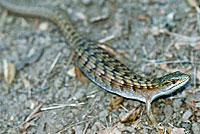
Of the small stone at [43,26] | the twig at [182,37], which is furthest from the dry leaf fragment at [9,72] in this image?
the twig at [182,37]

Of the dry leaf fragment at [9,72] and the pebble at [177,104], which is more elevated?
the dry leaf fragment at [9,72]

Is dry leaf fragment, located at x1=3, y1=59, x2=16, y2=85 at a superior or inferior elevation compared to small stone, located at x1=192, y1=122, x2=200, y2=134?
superior

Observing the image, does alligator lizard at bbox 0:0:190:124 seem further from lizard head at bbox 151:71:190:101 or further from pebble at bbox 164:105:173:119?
pebble at bbox 164:105:173:119

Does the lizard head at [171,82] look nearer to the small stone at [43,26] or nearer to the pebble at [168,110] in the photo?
the pebble at [168,110]

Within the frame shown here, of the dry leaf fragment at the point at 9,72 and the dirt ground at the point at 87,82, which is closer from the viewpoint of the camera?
the dirt ground at the point at 87,82

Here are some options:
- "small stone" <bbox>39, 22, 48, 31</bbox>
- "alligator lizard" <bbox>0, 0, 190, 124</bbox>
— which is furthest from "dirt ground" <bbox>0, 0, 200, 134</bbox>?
"alligator lizard" <bbox>0, 0, 190, 124</bbox>

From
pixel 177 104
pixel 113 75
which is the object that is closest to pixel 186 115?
pixel 177 104

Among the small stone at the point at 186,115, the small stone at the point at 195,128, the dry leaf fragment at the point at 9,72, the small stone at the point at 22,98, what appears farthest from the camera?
the dry leaf fragment at the point at 9,72
